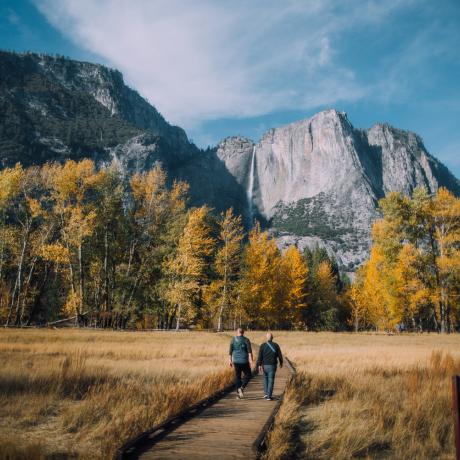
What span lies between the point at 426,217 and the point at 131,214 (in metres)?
27.2

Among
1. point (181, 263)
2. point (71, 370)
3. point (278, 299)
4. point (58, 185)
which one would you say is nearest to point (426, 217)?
point (278, 299)

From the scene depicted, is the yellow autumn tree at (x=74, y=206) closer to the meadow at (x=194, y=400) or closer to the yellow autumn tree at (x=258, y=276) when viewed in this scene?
the meadow at (x=194, y=400)

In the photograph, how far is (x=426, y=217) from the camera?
1423 inches

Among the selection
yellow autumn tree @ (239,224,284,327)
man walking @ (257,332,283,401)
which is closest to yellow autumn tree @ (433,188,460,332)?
yellow autumn tree @ (239,224,284,327)

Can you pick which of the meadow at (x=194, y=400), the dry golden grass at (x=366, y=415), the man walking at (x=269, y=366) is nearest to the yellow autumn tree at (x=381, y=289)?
the meadow at (x=194, y=400)

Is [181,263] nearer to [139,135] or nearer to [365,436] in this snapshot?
[365,436]

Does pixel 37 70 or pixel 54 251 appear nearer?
pixel 54 251

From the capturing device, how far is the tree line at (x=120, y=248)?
29000mm

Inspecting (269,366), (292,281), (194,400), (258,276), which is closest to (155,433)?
(194,400)

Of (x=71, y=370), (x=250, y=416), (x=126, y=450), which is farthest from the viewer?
(x=71, y=370)

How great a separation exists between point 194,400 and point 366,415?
397 centimetres

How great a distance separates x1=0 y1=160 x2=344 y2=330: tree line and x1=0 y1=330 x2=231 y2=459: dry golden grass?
49.2ft

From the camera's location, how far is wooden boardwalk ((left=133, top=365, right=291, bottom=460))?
525cm

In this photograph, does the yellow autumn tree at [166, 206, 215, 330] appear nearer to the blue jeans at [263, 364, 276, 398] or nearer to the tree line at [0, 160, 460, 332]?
the tree line at [0, 160, 460, 332]
